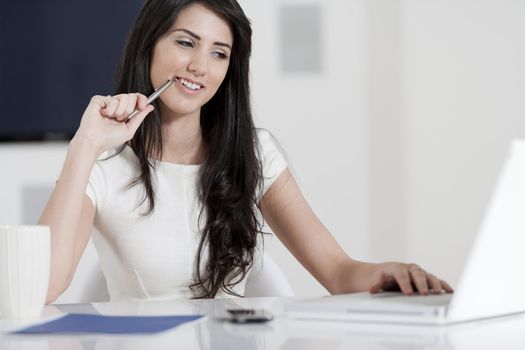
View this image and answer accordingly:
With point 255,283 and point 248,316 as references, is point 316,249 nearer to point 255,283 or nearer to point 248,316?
point 255,283

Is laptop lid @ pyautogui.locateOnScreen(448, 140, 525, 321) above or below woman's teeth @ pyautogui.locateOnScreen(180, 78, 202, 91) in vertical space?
below

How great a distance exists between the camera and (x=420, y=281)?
128cm

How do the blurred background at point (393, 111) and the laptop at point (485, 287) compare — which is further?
the blurred background at point (393, 111)

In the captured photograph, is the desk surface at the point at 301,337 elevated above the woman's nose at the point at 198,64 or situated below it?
below

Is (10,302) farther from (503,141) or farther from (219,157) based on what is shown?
(503,141)

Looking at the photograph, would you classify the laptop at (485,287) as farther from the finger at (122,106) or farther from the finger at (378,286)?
the finger at (122,106)

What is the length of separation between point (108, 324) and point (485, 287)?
1.54 feet

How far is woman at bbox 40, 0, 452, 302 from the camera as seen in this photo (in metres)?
1.84

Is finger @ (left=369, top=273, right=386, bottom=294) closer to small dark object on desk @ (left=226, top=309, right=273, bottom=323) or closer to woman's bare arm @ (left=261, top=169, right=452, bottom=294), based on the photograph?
woman's bare arm @ (left=261, top=169, right=452, bottom=294)

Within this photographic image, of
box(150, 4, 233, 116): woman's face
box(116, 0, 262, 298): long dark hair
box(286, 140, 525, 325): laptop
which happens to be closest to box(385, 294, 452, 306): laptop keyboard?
box(286, 140, 525, 325): laptop

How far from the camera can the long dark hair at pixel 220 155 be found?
1868mm

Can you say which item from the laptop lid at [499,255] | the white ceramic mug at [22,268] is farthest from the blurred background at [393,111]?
the laptop lid at [499,255]

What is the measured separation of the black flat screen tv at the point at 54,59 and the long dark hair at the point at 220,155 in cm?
171

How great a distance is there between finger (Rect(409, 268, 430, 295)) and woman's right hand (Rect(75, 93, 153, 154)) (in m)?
0.70
